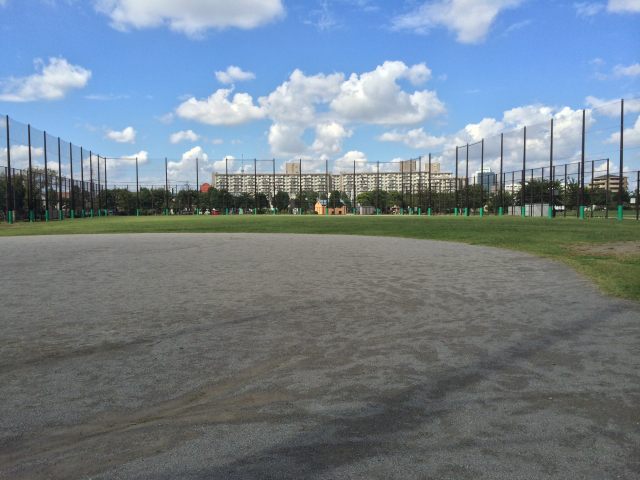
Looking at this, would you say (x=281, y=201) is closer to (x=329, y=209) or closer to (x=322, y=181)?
(x=322, y=181)

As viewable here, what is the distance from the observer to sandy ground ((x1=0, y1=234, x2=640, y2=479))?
94.6 inches

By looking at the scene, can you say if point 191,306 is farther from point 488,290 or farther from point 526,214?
point 526,214

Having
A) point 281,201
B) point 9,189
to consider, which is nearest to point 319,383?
point 9,189

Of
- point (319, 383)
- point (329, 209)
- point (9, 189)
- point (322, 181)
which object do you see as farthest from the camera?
point (322, 181)

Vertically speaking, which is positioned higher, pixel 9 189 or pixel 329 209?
pixel 9 189

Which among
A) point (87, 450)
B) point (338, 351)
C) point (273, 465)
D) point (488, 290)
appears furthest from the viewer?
point (488, 290)

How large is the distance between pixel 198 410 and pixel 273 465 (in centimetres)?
82

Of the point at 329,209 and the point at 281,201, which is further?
the point at 281,201

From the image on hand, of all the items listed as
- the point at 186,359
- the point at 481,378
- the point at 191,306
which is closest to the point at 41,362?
the point at 186,359

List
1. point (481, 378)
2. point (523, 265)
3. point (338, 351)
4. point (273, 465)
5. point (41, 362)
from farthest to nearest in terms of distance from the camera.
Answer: point (523, 265) → point (338, 351) → point (41, 362) → point (481, 378) → point (273, 465)

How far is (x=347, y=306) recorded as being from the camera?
607cm

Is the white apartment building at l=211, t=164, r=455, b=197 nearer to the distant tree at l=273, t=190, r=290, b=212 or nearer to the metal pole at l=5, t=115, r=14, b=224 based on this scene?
the distant tree at l=273, t=190, r=290, b=212

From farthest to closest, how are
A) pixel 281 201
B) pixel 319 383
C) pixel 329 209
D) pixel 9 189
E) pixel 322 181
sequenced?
pixel 322 181
pixel 281 201
pixel 329 209
pixel 9 189
pixel 319 383

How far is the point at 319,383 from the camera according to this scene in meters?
3.40
